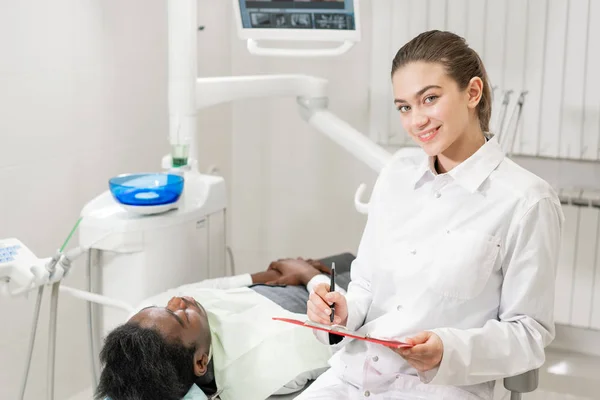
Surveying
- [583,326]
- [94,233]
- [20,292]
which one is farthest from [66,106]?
[583,326]

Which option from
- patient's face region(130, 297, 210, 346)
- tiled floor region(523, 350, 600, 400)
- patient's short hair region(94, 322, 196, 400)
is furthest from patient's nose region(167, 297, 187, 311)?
tiled floor region(523, 350, 600, 400)

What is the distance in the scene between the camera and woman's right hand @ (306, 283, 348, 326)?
1573 mm

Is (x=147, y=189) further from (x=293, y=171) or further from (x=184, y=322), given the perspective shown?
(x=293, y=171)

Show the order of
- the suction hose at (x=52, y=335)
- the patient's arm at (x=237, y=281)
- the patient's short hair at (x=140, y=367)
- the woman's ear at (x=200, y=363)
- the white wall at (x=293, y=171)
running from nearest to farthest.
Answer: the patient's short hair at (x=140, y=367) → the woman's ear at (x=200, y=363) → the suction hose at (x=52, y=335) → the patient's arm at (x=237, y=281) → the white wall at (x=293, y=171)

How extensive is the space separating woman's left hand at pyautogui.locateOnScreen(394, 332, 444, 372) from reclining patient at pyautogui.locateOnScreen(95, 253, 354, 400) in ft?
1.90

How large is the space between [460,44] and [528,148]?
1.63 metres

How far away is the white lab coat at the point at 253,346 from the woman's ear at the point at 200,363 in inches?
3.3

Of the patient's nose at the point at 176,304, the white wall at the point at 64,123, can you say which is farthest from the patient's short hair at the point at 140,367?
the white wall at the point at 64,123

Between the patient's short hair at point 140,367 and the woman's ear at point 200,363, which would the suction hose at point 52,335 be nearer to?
the patient's short hair at point 140,367

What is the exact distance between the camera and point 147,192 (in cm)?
219

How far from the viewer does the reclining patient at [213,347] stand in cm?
171

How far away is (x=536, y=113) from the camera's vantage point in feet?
9.96

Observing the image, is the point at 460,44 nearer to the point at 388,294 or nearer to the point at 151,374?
the point at 388,294

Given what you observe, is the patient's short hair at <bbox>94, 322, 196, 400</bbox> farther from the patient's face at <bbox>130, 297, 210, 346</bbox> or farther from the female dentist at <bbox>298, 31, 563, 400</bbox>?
the female dentist at <bbox>298, 31, 563, 400</bbox>
